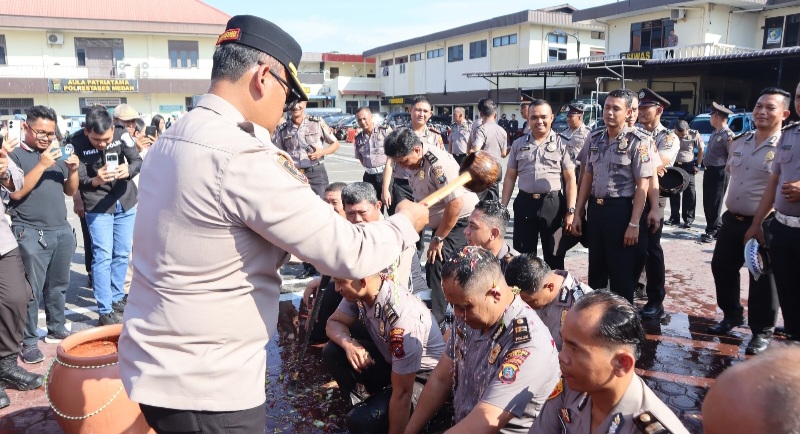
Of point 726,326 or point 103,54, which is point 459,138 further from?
point 103,54

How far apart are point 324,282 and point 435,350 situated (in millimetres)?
1288

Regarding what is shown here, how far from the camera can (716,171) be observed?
325 inches

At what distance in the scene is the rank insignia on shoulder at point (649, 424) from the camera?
1781 mm

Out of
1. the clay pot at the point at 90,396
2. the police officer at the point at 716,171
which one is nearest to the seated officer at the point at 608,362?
the clay pot at the point at 90,396

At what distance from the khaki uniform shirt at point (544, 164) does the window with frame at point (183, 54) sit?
30298 millimetres

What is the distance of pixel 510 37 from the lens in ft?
106

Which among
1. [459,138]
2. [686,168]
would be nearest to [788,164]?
[686,168]

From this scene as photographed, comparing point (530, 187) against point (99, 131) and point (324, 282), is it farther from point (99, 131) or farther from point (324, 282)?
point (99, 131)

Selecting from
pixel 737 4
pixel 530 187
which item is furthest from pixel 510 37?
pixel 530 187

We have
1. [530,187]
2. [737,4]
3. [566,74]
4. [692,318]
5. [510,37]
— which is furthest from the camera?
[510,37]

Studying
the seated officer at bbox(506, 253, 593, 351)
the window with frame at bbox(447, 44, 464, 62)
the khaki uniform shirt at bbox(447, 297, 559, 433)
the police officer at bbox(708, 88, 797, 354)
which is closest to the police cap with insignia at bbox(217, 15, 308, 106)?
the khaki uniform shirt at bbox(447, 297, 559, 433)

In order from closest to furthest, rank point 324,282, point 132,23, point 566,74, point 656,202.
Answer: point 324,282
point 656,202
point 566,74
point 132,23

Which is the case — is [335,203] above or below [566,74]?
below

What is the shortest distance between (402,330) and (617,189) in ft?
8.12
